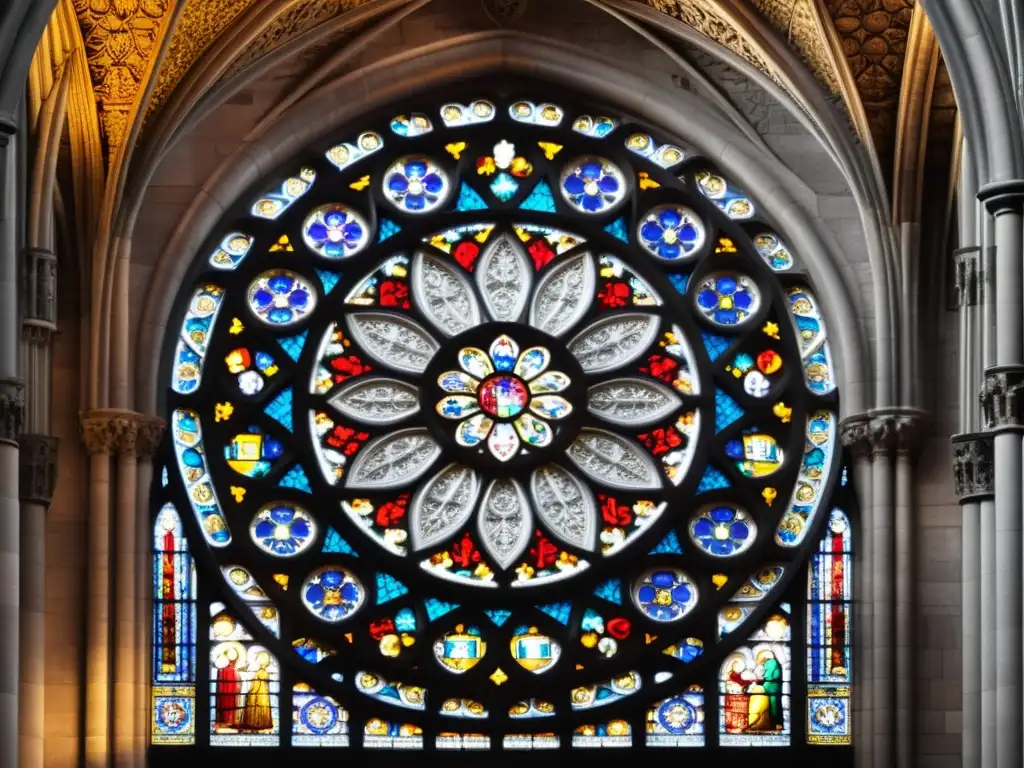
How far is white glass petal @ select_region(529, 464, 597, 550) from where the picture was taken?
2895 cm

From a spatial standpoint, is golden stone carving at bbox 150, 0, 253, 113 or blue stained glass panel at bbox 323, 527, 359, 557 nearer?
Result: golden stone carving at bbox 150, 0, 253, 113

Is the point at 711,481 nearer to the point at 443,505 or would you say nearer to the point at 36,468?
the point at 443,505

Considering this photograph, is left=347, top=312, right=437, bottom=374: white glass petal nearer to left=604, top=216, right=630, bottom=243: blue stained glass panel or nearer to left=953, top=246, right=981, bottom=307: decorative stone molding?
left=604, top=216, right=630, bottom=243: blue stained glass panel

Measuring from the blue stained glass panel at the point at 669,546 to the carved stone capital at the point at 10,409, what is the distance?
6.63 m

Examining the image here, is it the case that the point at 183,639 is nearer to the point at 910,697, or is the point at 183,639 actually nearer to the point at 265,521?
the point at 265,521

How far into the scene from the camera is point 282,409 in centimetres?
2919

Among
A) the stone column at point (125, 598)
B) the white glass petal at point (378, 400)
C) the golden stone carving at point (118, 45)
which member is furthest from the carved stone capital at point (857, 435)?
the golden stone carving at point (118, 45)

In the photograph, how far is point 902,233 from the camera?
94.1 feet

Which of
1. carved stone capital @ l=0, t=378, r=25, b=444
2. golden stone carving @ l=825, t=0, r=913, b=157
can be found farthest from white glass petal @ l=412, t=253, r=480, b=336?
carved stone capital @ l=0, t=378, r=25, b=444

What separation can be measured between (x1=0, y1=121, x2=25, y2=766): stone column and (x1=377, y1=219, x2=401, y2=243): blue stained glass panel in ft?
19.4

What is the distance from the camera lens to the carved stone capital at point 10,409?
937 inches

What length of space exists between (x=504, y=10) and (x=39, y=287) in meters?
5.28

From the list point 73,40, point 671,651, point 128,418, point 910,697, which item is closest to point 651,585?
point 671,651

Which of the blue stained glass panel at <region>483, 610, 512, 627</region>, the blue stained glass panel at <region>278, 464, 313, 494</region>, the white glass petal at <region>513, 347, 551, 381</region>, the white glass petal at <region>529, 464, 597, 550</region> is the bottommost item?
the blue stained glass panel at <region>483, 610, 512, 627</region>
